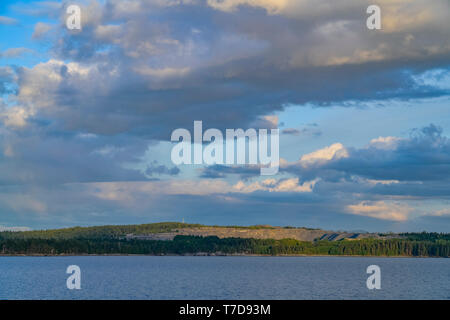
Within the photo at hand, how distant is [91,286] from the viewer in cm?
12212

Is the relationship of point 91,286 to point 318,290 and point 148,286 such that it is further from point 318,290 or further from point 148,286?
point 318,290

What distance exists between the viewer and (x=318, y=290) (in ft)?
380
